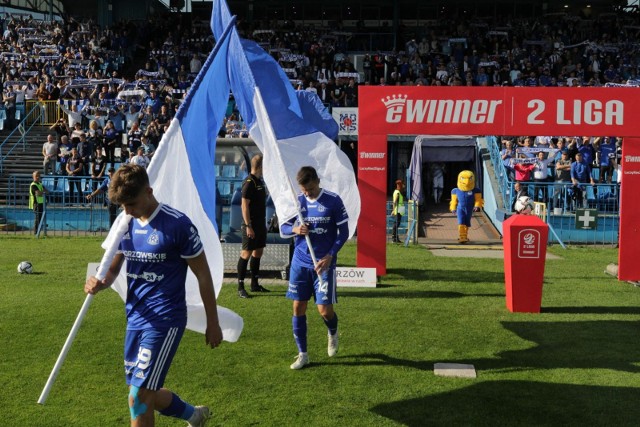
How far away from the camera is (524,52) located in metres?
33.5

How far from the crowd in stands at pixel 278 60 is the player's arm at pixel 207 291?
1797cm

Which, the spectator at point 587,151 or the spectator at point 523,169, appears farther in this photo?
the spectator at point 587,151

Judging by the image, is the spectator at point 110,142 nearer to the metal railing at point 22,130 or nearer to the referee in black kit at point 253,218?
the metal railing at point 22,130

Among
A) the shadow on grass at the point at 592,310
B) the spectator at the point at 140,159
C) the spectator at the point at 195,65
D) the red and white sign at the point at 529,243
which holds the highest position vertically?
the spectator at the point at 195,65

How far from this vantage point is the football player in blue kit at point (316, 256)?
25.7ft

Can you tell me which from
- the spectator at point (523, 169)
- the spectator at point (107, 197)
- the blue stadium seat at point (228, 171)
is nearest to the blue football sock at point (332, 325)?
the blue stadium seat at point (228, 171)

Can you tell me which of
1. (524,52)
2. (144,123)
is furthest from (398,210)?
(524,52)

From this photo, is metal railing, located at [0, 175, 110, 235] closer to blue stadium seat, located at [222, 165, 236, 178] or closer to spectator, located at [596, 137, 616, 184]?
blue stadium seat, located at [222, 165, 236, 178]

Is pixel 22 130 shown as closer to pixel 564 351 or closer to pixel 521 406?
pixel 564 351

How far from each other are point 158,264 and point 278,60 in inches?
1116

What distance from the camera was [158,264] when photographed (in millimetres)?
5234

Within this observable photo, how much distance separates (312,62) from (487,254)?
18.4 m

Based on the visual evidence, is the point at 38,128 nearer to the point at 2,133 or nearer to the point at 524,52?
the point at 2,133

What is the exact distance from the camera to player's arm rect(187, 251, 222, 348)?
207 inches
